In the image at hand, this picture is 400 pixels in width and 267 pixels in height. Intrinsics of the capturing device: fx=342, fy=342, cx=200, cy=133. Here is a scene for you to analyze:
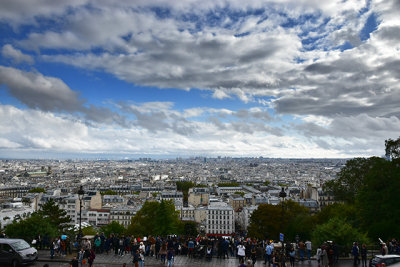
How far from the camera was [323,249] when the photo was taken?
1842 centimetres

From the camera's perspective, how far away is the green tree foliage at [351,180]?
48.0m

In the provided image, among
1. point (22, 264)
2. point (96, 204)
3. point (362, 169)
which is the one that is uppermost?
point (362, 169)

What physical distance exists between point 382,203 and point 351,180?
20.7 m

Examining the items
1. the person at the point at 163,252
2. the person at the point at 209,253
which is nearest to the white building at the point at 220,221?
the person at the point at 209,253

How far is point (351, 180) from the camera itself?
49.2 meters

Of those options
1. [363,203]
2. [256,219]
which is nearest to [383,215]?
[363,203]

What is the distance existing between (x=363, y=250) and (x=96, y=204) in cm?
9189

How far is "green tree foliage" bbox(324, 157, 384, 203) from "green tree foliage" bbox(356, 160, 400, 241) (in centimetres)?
1651

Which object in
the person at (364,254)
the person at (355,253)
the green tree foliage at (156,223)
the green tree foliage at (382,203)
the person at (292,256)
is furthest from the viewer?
the green tree foliage at (156,223)

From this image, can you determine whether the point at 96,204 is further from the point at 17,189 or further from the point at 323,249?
the point at 323,249

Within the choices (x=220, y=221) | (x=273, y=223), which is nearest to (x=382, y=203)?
(x=273, y=223)

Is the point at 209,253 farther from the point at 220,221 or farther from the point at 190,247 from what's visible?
the point at 220,221

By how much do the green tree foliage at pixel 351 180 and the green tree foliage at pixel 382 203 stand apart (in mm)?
16508

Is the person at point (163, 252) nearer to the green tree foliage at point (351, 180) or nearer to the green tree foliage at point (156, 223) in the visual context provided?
the green tree foliage at point (156, 223)
